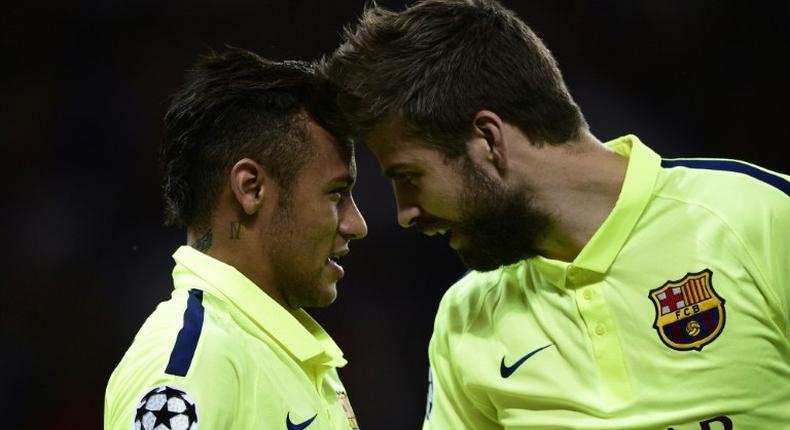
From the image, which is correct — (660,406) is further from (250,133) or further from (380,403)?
(380,403)

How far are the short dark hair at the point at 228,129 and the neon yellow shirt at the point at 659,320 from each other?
0.63m

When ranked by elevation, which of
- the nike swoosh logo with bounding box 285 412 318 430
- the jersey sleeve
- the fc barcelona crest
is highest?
the jersey sleeve

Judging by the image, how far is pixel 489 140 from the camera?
2.52 meters

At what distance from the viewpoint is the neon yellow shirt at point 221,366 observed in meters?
1.96

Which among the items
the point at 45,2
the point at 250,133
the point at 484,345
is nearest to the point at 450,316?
the point at 484,345

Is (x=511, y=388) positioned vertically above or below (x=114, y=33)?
below

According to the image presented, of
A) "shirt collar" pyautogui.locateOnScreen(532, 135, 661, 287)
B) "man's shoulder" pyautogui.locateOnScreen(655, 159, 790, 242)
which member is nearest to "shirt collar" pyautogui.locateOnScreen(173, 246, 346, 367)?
"shirt collar" pyautogui.locateOnScreen(532, 135, 661, 287)

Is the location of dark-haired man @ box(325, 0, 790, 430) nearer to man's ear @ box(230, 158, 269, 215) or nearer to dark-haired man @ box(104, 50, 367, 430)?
dark-haired man @ box(104, 50, 367, 430)

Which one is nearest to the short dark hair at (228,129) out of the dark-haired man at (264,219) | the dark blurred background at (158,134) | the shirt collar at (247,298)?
the dark-haired man at (264,219)

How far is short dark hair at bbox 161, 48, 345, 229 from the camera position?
2.42m

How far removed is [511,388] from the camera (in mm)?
2441

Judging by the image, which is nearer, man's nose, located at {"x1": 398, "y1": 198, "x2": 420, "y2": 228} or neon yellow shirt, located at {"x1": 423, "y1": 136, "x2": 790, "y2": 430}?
neon yellow shirt, located at {"x1": 423, "y1": 136, "x2": 790, "y2": 430}

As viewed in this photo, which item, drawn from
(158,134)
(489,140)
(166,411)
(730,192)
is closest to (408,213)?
(489,140)

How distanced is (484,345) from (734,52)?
11.7 ft
